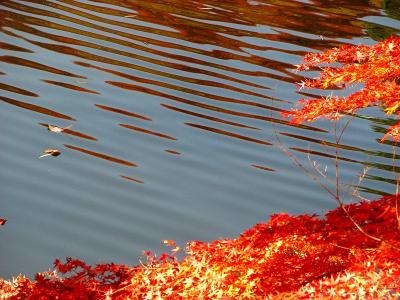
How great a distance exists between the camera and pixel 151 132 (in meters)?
10.3

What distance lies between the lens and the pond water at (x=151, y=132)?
26.5 feet

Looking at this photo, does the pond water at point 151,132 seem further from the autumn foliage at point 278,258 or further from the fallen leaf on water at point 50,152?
the autumn foliage at point 278,258

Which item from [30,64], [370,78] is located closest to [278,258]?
[370,78]

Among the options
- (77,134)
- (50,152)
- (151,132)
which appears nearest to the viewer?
(50,152)

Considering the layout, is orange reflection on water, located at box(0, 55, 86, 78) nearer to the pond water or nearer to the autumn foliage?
the pond water

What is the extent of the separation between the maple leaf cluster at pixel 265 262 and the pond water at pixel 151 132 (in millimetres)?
2078

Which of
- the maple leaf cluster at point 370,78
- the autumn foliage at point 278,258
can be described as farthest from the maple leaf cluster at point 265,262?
the maple leaf cluster at point 370,78

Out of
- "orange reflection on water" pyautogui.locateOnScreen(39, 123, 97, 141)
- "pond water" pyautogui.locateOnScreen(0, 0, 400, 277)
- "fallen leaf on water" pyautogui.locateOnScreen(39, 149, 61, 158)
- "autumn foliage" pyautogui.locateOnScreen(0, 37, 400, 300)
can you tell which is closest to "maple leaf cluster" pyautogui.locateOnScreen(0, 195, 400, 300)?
"autumn foliage" pyautogui.locateOnScreen(0, 37, 400, 300)

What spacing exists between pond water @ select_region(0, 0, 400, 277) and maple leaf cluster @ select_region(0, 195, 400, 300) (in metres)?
2.08

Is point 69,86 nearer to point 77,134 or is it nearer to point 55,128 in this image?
point 55,128

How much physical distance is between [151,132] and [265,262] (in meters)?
5.49

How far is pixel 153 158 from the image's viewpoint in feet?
31.5

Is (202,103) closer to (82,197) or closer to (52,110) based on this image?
(52,110)

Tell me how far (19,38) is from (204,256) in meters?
9.81
